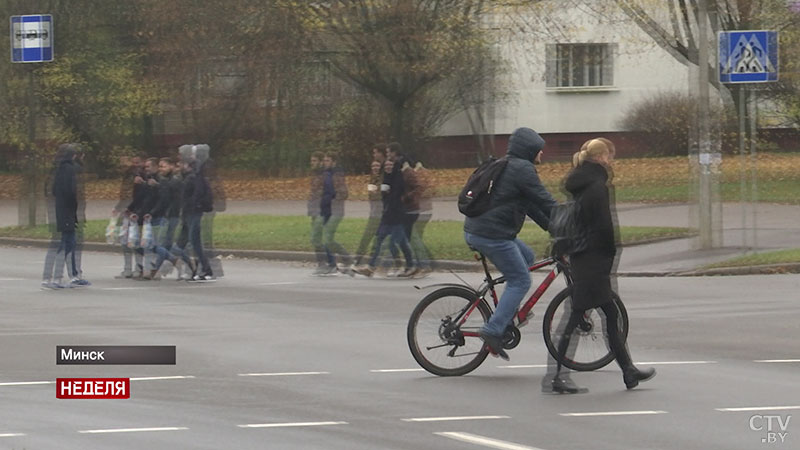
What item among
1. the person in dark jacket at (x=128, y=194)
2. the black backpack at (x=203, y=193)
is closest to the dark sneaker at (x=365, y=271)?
the black backpack at (x=203, y=193)

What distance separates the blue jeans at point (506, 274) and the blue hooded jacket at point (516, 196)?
0.06m

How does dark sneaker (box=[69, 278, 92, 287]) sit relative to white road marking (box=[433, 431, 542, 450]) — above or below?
above

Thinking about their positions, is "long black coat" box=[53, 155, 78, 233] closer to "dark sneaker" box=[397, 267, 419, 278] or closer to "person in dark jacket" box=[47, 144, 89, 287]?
"person in dark jacket" box=[47, 144, 89, 287]

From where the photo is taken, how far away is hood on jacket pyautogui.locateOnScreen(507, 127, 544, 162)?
11.2m

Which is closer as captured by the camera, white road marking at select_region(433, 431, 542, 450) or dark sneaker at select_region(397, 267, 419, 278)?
white road marking at select_region(433, 431, 542, 450)

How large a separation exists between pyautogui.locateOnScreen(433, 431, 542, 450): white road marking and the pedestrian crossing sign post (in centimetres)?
1293

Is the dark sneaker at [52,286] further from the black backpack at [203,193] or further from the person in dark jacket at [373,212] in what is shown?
the person in dark jacket at [373,212]

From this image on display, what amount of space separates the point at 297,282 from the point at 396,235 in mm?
1514

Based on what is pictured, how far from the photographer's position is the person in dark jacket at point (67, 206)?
65.7 feet

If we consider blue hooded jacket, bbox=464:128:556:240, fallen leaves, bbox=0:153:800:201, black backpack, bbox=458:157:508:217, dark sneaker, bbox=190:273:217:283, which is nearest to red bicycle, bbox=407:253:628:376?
blue hooded jacket, bbox=464:128:556:240

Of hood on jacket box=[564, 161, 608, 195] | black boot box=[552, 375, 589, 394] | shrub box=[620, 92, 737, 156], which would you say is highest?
shrub box=[620, 92, 737, 156]

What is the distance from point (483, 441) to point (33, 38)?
2220 cm

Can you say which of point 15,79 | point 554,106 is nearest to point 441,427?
point 15,79

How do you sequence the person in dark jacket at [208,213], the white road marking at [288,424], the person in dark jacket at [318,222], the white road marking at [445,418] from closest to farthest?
the white road marking at [288,424], the white road marking at [445,418], the person in dark jacket at [208,213], the person in dark jacket at [318,222]
